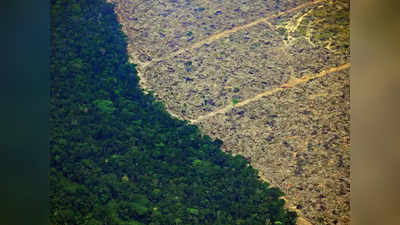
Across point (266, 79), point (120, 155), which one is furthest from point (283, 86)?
point (120, 155)

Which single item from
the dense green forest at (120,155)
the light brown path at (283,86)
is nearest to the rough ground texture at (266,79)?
the light brown path at (283,86)

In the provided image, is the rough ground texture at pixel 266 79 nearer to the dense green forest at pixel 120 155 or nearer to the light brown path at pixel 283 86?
the light brown path at pixel 283 86

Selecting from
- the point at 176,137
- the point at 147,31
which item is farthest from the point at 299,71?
the point at 147,31

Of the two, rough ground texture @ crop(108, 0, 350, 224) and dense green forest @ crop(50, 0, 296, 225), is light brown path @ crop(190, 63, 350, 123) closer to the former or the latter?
rough ground texture @ crop(108, 0, 350, 224)

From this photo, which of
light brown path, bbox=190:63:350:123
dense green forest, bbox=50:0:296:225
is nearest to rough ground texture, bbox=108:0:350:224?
light brown path, bbox=190:63:350:123

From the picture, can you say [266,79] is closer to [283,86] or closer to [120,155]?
[283,86]
